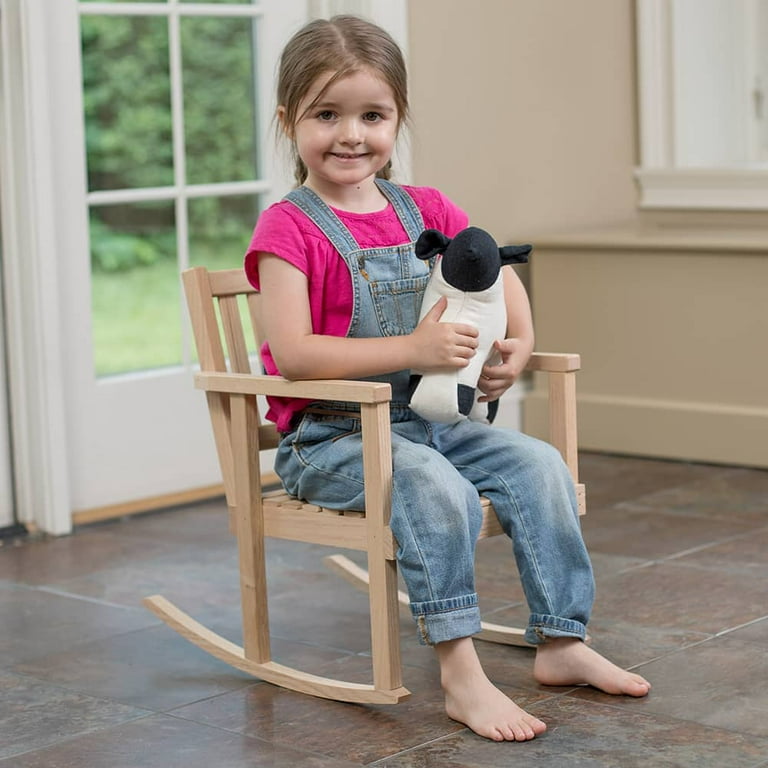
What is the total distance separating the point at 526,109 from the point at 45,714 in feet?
7.55

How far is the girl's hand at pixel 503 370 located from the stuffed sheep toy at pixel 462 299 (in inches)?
1.4

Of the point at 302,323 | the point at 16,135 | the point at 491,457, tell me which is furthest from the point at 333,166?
the point at 16,135

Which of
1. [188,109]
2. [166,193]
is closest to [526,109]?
[188,109]

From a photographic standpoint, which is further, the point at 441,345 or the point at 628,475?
the point at 628,475

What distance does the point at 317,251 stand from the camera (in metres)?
1.95

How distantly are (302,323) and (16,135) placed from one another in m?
1.23

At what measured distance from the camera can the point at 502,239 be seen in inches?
148

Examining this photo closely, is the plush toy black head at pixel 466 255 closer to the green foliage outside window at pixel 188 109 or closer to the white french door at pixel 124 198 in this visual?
the white french door at pixel 124 198

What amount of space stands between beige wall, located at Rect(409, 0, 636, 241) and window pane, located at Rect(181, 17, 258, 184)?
40 cm

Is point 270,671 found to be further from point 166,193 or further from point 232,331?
point 166,193

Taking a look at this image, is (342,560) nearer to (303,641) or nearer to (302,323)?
(303,641)

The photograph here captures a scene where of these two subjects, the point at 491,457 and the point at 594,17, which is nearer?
the point at 491,457

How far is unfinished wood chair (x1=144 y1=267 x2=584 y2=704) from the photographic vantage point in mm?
1852

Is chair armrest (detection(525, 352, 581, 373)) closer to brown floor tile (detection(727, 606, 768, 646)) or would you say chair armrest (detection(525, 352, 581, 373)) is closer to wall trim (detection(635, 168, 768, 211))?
brown floor tile (detection(727, 606, 768, 646))
